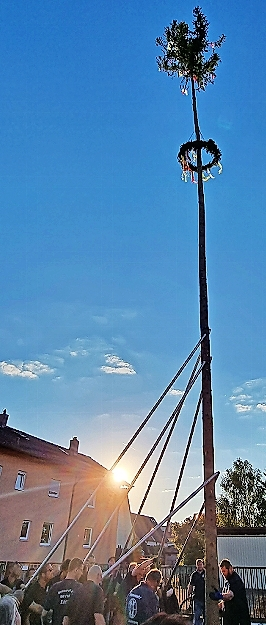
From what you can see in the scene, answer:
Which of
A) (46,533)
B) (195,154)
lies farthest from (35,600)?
(46,533)

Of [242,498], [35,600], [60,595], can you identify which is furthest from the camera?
[242,498]

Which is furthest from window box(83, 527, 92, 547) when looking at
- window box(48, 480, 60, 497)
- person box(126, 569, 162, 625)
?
Answer: person box(126, 569, 162, 625)

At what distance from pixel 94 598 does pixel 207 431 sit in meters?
3.79

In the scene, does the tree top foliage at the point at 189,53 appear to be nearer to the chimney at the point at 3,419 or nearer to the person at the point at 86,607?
the person at the point at 86,607

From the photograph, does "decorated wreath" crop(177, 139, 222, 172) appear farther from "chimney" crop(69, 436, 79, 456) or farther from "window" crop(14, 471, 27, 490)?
"chimney" crop(69, 436, 79, 456)

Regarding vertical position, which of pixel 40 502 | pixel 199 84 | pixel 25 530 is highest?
pixel 199 84

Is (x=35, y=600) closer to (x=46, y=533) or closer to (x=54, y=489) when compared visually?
(x=46, y=533)

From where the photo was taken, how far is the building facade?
2122cm

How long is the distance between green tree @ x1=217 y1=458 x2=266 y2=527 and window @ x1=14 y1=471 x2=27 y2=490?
24132mm

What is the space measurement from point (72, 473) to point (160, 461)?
17634mm

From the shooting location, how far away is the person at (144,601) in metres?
5.16

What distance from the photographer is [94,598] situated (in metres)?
4.70

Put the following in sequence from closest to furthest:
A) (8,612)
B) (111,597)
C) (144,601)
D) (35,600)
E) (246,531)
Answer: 1. (8,612)
2. (144,601)
3. (35,600)
4. (111,597)
5. (246,531)

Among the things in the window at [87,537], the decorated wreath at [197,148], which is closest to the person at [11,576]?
the decorated wreath at [197,148]
